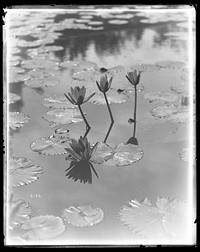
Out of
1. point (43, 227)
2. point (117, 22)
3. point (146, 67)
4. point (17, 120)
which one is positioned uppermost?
point (117, 22)

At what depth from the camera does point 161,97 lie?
5.88ft

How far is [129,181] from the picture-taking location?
121 cm

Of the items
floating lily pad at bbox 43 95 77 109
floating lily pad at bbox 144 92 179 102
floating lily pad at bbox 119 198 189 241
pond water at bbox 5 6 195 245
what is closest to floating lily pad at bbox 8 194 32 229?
pond water at bbox 5 6 195 245

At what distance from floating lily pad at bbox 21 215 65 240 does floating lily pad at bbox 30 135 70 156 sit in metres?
0.33

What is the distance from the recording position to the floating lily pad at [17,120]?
1539 millimetres

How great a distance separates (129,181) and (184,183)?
0.16 metres

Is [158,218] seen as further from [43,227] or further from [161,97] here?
[161,97]

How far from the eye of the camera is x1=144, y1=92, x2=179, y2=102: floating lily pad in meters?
1.78

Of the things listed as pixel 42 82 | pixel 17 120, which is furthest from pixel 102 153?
pixel 42 82

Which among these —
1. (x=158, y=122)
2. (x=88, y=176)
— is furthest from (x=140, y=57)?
(x=88, y=176)

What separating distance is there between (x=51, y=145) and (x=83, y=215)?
15.2 inches

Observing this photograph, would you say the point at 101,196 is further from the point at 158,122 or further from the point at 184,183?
the point at 158,122

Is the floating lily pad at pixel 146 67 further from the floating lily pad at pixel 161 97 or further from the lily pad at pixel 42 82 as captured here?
the lily pad at pixel 42 82

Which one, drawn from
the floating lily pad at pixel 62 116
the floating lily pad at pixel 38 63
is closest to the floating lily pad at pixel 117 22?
the floating lily pad at pixel 38 63
